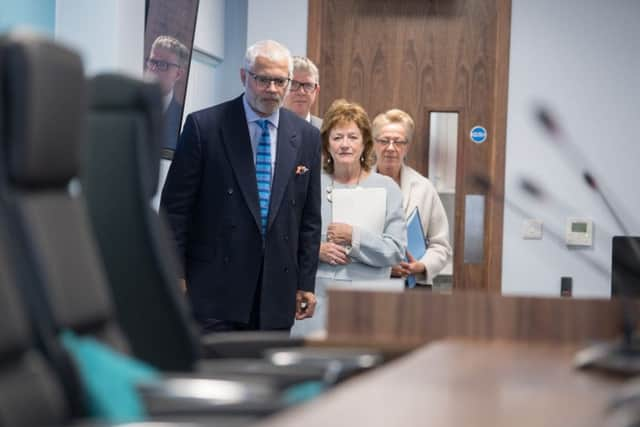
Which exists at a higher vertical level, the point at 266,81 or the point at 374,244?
the point at 266,81

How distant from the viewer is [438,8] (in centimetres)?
625

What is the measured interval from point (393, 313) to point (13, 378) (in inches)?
48.4

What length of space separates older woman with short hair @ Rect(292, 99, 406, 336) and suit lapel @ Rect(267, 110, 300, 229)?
392 millimetres

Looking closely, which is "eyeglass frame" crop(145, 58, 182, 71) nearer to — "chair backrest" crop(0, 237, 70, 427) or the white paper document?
the white paper document

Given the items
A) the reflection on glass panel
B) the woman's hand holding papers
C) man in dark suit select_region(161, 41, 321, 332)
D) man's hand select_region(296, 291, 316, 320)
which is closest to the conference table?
man in dark suit select_region(161, 41, 321, 332)

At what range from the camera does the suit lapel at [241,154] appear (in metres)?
3.91

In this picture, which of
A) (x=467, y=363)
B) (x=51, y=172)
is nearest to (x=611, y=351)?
(x=467, y=363)

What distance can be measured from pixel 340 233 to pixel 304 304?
34 cm

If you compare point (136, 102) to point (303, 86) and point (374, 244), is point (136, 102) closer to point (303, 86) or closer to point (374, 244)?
point (374, 244)

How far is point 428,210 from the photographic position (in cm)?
494

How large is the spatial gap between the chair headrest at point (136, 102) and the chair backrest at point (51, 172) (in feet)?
0.80

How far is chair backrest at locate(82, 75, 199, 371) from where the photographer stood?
239cm

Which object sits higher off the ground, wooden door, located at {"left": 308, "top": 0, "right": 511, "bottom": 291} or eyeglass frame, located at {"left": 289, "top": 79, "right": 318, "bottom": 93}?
wooden door, located at {"left": 308, "top": 0, "right": 511, "bottom": 291}

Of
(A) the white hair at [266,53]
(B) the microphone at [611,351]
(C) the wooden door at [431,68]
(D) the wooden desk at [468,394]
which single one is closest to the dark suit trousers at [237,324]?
(A) the white hair at [266,53]
